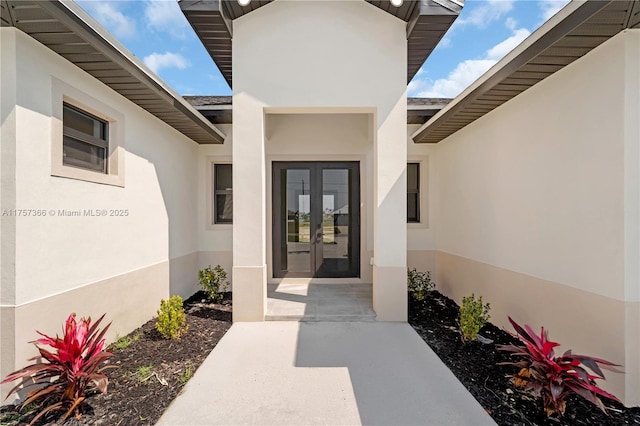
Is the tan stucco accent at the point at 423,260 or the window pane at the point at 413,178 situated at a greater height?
the window pane at the point at 413,178

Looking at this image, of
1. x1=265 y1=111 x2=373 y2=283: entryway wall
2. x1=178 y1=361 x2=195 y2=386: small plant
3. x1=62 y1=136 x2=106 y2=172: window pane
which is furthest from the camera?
x1=265 y1=111 x2=373 y2=283: entryway wall

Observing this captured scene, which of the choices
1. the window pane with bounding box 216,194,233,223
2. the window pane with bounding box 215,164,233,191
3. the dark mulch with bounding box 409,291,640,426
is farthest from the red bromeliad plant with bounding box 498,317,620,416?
the window pane with bounding box 215,164,233,191

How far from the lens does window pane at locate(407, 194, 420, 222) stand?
8.03 m

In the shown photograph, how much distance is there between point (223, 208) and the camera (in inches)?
316

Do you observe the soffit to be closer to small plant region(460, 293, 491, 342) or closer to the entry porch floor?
the entry porch floor

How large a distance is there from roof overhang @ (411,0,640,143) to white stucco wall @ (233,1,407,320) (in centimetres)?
132

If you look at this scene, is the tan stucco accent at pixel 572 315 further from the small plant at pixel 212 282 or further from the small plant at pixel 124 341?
the small plant at pixel 124 341

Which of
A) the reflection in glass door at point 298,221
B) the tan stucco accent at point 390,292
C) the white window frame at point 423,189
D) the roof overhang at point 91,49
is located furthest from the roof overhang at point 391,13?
the tan stucco accent at point 390,292

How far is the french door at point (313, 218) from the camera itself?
Answer: 7.74 metres

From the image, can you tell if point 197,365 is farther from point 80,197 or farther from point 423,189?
point 423,189

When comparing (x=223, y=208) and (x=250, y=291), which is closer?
(x=250, y=291)

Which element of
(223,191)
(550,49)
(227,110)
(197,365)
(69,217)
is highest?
(227,110)

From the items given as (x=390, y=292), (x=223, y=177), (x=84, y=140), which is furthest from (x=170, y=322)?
(x=223, y=177)

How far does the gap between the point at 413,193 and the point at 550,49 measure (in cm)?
479
